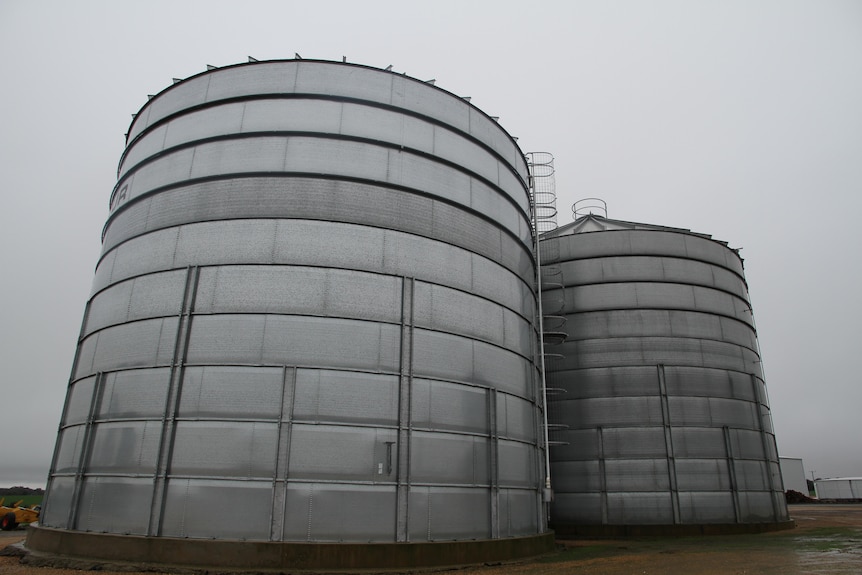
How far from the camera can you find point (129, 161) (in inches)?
653

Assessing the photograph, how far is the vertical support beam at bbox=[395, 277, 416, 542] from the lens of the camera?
39.0ft

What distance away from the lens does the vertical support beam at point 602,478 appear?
2073 centimetres

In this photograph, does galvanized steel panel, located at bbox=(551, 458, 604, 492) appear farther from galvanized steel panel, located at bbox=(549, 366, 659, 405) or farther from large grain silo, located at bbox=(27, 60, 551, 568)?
large grain silo, located at bbox=(27, 60, 551, 568)

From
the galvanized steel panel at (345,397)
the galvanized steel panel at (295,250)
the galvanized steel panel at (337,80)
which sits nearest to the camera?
the galvanized steel panel at (345,397)

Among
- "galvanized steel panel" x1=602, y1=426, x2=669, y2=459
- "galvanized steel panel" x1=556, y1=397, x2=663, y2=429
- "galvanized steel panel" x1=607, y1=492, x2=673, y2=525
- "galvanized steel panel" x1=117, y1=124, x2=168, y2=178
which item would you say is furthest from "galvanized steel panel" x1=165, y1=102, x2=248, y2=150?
"galvanized steel panel" x1=607, y1=492, x2=673, y2=525

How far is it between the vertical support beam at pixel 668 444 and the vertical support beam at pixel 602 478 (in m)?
2.32

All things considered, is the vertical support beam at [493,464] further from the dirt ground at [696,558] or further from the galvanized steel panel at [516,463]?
the dirt ground at [696,558]

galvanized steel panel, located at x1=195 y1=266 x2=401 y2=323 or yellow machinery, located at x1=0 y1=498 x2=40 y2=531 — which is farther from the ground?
galvanized steel panel, located at x1=195 y1=266 x2=401 y2=323

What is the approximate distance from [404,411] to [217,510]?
13.9 feet

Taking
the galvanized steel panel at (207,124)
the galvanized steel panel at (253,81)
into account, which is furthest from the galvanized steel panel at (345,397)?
A: the galvanized steel panel at (253,81)

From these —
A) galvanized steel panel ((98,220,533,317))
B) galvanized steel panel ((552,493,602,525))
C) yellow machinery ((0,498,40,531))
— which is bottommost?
yellow machinery ((0,498,40,531))

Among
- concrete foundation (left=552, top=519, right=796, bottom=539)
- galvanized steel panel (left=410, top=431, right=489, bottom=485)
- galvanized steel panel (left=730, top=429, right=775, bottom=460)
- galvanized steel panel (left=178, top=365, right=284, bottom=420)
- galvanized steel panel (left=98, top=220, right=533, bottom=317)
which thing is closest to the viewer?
galvanized steel panel (left=178, top=365, right=284, bottom=420)

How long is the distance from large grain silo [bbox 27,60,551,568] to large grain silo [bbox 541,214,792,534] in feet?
20.8

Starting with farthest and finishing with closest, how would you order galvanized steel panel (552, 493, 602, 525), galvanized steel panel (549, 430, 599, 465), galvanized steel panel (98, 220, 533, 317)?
galvanized steel panel (549, 430, 599, 465) < galvanized steel panel (552, 493, 602, 525) < galvanized steel panel (98, 220, 533, 317)
